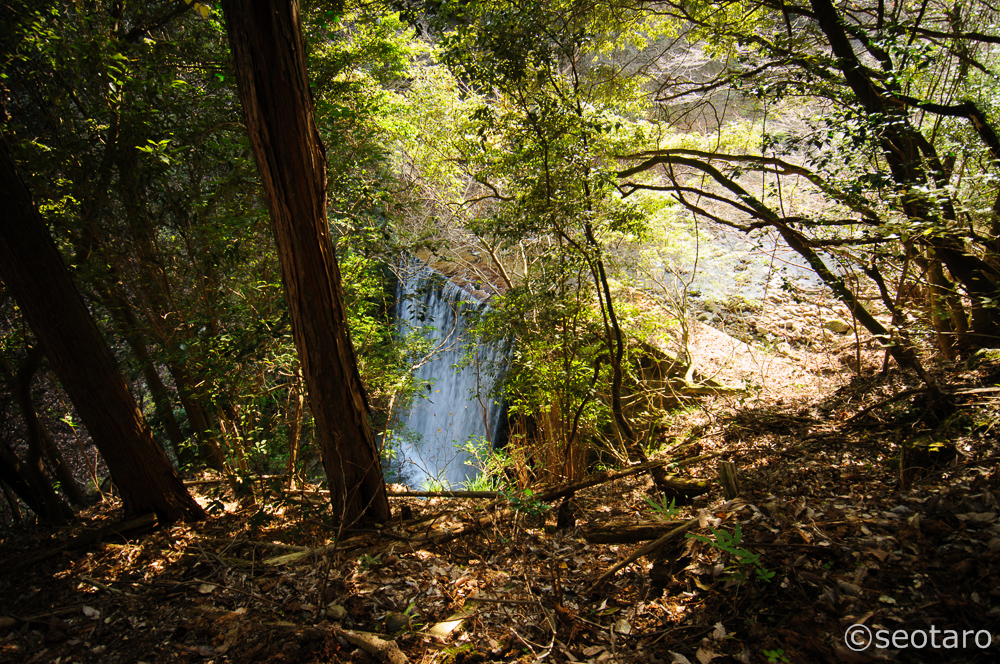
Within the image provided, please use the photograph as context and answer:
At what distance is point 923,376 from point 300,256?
3.00 meters

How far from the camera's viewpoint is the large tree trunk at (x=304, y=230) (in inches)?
77.6

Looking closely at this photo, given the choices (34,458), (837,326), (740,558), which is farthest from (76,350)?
(837,326)

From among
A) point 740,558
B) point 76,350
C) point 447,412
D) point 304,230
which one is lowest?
point 447,412

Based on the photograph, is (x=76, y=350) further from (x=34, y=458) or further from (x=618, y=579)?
(x=618, y=579)

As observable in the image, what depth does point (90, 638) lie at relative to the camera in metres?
1.77

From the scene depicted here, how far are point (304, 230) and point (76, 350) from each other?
59.1 inches

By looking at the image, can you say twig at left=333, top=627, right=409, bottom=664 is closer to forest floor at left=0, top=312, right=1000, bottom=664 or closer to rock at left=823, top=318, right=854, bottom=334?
forest floor at left=0, top=312, right=1000, bottom=664

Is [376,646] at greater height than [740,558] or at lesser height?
lesser

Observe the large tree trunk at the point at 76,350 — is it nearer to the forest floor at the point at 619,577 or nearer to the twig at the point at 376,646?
the forest floor at the point at 619,577

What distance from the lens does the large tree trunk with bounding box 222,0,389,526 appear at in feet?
6.47

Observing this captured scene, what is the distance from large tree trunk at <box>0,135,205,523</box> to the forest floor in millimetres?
315

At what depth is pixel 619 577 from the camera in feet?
6.11

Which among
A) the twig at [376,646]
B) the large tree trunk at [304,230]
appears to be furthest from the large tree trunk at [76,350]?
the twig at [376,646]

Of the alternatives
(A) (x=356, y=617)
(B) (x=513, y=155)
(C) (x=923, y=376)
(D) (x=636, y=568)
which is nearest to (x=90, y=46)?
(B) (x=513, y=155)
